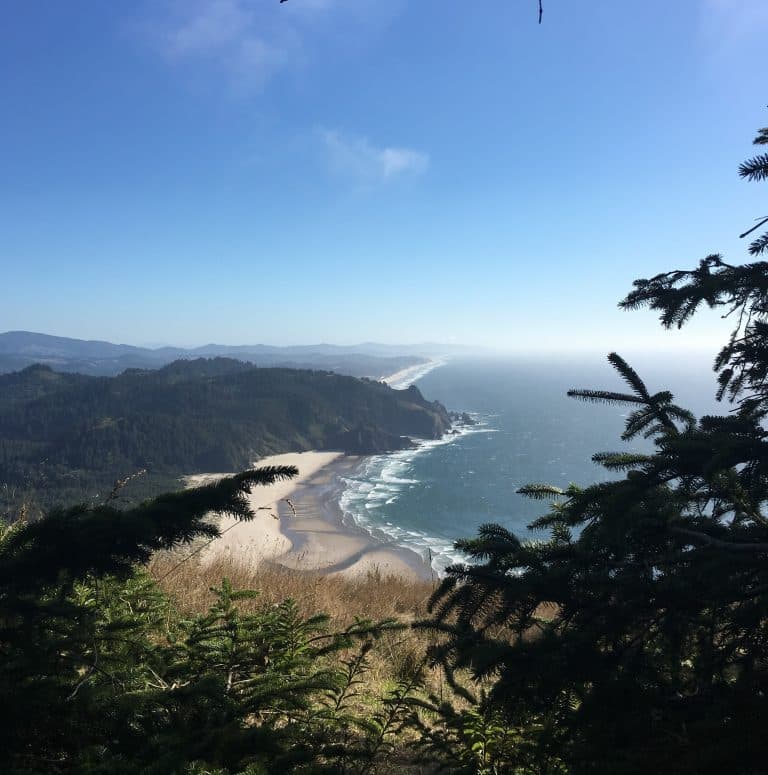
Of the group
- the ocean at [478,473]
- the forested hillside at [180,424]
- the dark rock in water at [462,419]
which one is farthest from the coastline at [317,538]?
the dark rock in water at [462,419]

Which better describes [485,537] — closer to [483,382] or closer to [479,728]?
[479,728]

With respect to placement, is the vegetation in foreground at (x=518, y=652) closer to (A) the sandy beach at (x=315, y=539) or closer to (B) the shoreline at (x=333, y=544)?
(A) the sandy beach at (x=315, y=539)

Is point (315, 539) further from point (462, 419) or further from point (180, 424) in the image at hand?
point (462, 419)

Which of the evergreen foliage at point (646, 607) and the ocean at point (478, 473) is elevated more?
the evergreen foliage at point (646, 607)

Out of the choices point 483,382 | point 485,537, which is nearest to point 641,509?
point 485,537

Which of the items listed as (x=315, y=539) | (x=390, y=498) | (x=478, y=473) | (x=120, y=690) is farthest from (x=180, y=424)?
(x=120, y=690)

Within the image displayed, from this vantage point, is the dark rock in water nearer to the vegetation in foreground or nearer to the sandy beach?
the sandy beach
